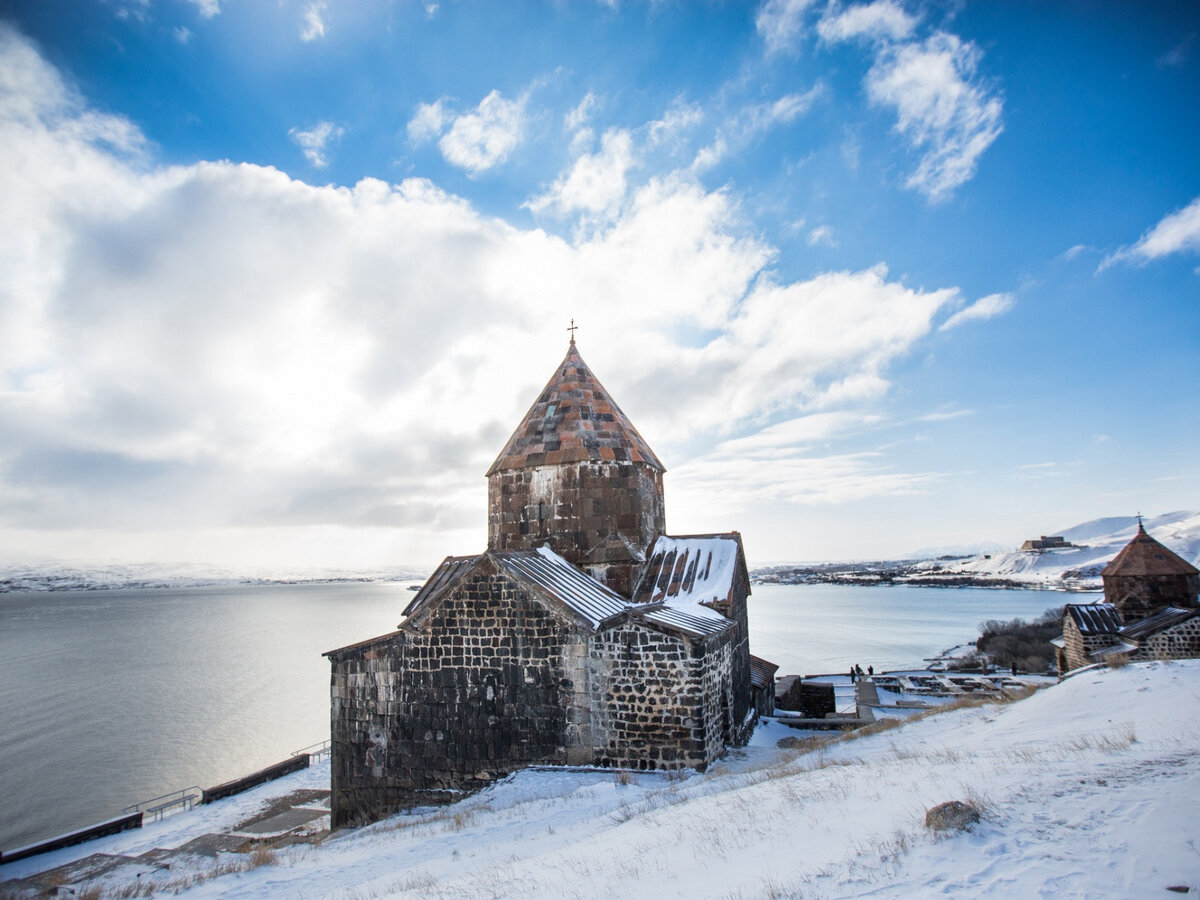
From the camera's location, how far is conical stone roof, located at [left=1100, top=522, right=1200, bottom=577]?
2272cm

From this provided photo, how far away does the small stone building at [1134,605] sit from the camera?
21906mm

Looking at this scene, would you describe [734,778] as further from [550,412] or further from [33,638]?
[33,638]

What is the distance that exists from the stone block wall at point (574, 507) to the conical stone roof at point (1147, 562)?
69.3ft

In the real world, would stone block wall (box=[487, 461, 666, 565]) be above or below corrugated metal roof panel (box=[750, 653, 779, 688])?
above

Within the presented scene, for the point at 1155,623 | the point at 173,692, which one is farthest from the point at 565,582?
the point at 173,692

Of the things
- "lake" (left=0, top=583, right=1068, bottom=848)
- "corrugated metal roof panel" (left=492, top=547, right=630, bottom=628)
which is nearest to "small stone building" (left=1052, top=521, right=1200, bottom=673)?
"lake" (left=0, top=583, right=1068, bottom=848)

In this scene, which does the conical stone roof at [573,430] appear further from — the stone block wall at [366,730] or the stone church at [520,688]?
the stone block wall at [366,730]

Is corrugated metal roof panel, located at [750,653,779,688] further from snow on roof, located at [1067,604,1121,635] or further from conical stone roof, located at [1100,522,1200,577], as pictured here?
conical stone roof, located at [1100,522,1200,577]

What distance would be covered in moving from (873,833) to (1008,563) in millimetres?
200502

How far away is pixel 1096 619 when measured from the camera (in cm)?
2345

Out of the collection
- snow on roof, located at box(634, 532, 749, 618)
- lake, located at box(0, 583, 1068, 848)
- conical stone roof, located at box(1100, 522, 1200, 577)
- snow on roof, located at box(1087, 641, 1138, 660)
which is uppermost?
snow on roof, located at box(634, 532, 749, 618)

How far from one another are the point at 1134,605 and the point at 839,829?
26534mm

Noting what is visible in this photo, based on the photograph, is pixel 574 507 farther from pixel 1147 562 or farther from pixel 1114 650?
pixel 1147 562

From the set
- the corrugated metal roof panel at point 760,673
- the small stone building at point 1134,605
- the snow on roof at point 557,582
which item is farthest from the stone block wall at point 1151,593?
the snow on roof at point 557,582
